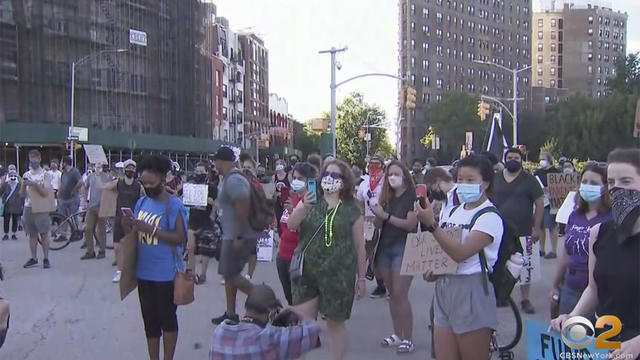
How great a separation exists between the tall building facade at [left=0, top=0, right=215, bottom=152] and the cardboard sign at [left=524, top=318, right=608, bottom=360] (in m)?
43.8

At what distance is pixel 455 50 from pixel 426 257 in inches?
4923

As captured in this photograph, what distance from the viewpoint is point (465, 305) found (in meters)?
3.86

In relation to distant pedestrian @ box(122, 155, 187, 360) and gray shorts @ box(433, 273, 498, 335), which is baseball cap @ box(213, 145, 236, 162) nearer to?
distant pedestrian @ box(122, 155, 187, 360)

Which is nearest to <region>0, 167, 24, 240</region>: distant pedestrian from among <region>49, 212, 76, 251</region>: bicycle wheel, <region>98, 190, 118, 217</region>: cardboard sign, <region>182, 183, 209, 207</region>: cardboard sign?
<region>49, 212, 76, 251</region>: bicycle wheel

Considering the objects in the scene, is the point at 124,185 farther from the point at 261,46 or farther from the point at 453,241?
the point at 261,46

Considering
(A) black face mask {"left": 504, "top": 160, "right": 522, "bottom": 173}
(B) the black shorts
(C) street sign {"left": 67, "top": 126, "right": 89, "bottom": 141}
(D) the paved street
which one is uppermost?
(C) street sign {"left": 67, "top": 126, "right": 89, "bottom": 141}

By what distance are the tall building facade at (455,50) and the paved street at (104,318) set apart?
329 feet

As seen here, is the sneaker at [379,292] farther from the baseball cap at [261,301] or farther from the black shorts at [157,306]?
the baseball cap at [261,301]

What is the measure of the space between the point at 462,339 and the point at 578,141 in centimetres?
6425

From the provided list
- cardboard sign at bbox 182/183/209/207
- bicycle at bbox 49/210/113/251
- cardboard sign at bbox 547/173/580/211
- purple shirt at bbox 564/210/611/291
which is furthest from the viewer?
bicycle at bbox 49/210/113/251

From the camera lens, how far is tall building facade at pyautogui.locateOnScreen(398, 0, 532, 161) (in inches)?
4592

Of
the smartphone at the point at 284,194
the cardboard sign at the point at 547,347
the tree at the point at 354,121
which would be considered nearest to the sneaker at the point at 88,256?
the smartphone at the point at 284,194

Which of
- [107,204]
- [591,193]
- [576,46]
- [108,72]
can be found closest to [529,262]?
[591,193]

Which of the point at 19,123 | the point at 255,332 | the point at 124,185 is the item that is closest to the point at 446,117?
the point at 19,123
